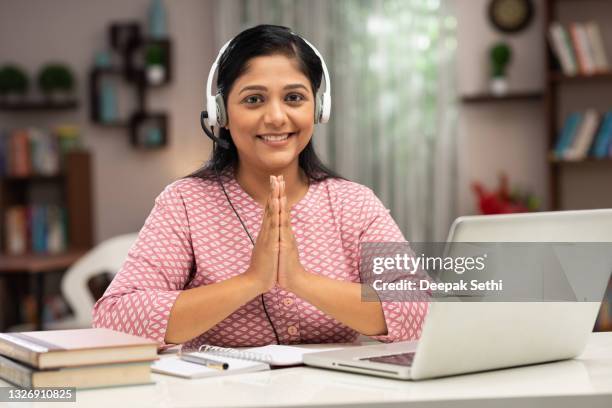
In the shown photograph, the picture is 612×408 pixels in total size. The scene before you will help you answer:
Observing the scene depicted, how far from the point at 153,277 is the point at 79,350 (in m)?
0.55

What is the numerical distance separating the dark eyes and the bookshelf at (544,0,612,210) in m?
3.49

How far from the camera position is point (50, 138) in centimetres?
598

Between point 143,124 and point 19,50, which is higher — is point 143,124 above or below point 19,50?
below

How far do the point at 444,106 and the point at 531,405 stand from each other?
4.46m

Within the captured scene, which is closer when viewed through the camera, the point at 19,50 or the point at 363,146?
the point at 363,146

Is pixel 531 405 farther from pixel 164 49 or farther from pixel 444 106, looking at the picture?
pixel 164 49

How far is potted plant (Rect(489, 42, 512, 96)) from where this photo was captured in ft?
17.6

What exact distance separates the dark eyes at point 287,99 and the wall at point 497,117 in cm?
371

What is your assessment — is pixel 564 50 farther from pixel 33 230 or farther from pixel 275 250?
pixel 275 250

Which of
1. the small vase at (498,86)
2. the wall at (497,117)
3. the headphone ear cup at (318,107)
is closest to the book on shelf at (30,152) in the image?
the wall at (497,117)

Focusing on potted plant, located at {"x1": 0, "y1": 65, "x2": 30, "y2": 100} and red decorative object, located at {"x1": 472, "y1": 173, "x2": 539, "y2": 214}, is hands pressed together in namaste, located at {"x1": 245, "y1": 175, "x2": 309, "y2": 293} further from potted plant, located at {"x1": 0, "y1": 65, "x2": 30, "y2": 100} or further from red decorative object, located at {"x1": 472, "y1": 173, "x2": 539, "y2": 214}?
potted plant, located at {"x1": 0, "y1": 65, "x2": 30, "y2": 100}

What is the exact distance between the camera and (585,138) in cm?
512

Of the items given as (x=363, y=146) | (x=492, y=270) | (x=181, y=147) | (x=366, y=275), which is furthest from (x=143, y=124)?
(x=492, y=270)

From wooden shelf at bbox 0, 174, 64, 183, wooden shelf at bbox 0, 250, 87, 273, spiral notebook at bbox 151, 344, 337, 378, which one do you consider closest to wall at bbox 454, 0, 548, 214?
wooden shelf at bbox 0, 250, 87, 273
